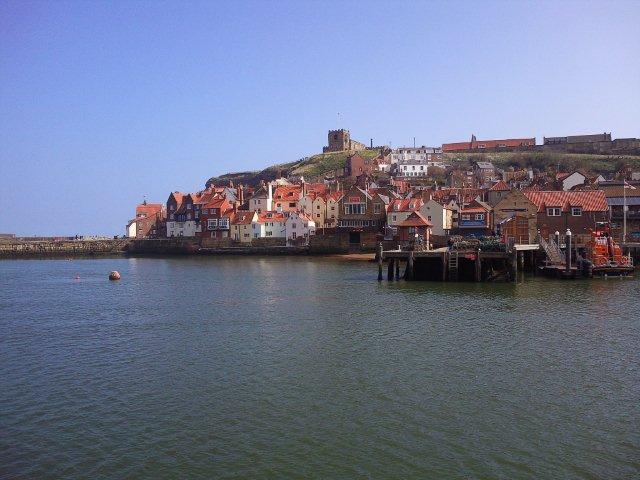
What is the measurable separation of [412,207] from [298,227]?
23.0 meters

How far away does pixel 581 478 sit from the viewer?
13898 millimetres

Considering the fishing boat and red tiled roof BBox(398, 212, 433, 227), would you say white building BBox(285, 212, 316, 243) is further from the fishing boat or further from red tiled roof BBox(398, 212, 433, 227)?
the fishing boat

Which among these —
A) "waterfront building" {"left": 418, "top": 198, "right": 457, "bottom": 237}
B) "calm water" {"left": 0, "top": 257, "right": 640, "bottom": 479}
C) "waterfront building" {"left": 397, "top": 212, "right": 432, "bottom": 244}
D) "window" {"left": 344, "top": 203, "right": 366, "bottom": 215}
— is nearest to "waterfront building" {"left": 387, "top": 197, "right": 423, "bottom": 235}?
"waterfront building" {"left": 418, "top": 198, "right": 457, "bottom": 237}

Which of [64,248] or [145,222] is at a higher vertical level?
[145,222]

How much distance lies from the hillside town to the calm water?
3603 cm

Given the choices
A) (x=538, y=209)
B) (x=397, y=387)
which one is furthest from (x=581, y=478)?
(x=538, y=209)

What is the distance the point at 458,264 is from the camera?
54.6 m

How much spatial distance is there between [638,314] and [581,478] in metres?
25.3

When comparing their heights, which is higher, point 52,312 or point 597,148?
point 597,148

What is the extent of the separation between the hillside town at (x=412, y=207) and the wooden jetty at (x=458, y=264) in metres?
9.70

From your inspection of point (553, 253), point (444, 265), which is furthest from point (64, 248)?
point (553, 253)

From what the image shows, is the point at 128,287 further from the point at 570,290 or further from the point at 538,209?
the point at 538,209

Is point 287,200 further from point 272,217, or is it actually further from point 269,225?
point 269,225

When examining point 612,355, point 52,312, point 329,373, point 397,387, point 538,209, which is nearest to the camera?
A: point 397,387
